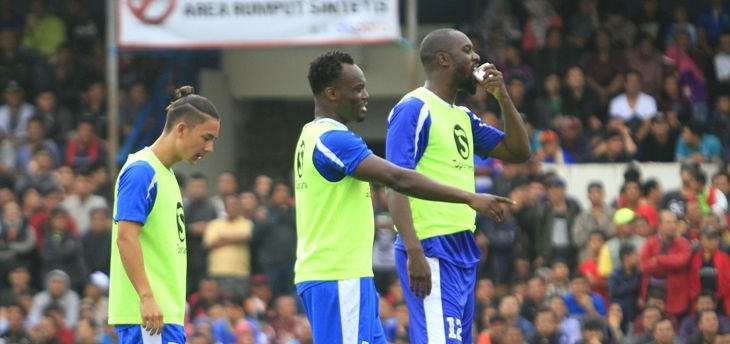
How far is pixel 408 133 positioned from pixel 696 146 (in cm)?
885

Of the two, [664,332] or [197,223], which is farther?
[197,223]

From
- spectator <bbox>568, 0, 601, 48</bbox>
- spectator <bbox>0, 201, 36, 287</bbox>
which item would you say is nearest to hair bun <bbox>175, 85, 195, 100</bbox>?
spectator <bbox>0, 201, 36, 287</bbox>

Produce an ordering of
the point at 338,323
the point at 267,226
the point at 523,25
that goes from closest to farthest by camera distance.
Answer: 1. the point at 338,323
2. the point at 267,226
3. the point at 523,25

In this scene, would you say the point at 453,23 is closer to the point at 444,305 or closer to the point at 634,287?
the point at 634,287

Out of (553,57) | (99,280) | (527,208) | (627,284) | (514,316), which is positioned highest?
(553,57)

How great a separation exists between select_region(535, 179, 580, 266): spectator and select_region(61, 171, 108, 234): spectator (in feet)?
15.3

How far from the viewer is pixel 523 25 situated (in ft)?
64.3

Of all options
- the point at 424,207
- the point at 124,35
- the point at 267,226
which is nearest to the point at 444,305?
the point at 424,207

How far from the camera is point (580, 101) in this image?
18.0 m

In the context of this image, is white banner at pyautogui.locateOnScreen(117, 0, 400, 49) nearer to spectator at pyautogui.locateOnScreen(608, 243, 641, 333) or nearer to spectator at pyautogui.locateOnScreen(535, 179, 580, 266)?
spectator at pyautogui.locateOnScreen(535, 179, 580, 266)

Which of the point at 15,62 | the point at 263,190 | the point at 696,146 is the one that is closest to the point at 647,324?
the point at 696,146

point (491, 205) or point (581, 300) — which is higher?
point (491, 205)

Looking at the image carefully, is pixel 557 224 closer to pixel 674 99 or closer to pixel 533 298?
pixel 533 298

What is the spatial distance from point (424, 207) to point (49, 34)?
12.7m
